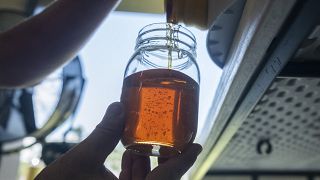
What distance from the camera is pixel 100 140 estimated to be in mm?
499

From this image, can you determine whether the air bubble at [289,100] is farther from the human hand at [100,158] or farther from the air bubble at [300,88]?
the human hand at [100,158]

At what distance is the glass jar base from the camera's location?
477 millimetres

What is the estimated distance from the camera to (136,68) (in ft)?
2.02

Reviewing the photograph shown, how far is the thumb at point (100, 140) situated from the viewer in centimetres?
49

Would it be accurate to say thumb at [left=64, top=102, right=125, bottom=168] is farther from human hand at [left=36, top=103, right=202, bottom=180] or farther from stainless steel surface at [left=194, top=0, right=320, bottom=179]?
stainless steel surface at [left=194, top=0, right=320, bottom=179]

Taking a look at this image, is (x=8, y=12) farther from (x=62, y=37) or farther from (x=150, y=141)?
(x=150, y=141)

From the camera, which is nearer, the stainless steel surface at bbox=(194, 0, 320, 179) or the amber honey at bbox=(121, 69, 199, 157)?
the stainless steel surface at bbox=(194, 0, 320, 179)

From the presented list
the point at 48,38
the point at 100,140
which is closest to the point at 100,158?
the point at 100,140

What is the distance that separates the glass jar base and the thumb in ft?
0.09

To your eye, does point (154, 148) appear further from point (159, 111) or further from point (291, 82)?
point (291, 82)

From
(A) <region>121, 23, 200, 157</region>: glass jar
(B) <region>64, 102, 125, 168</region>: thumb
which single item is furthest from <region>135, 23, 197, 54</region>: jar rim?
(B) <region>64, 102, 125, 168</region>: thumb

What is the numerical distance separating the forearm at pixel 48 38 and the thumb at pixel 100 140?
0.12 meters

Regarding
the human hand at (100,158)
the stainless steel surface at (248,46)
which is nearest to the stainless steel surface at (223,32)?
the stainless steel surface at (248,46)

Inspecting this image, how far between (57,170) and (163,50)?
0.84 feet
